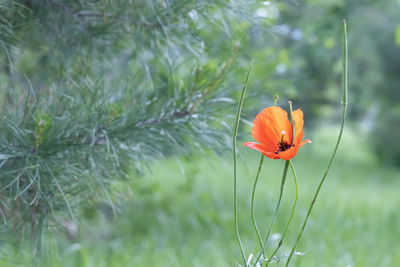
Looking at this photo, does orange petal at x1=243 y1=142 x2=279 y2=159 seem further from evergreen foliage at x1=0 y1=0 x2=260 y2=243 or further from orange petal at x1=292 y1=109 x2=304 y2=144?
evergreen foliage at x1=0 y1=0 x2=260 y2=243

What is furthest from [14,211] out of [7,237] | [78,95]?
[78,95]

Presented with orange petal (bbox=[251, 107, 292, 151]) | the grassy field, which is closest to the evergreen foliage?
the grassy field

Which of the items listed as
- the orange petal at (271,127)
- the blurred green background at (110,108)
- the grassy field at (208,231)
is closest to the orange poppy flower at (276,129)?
the orange petal at (271,127)

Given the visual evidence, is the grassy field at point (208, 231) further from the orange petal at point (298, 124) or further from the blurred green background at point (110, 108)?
the orange petal at point (298, 124)

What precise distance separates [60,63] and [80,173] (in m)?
0.49

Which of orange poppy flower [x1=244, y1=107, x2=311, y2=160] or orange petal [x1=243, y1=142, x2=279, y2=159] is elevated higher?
orange poppy flower [x1=244, y1=107, x2=311, y2=160]

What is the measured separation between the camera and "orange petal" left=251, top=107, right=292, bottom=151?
2.07 ft

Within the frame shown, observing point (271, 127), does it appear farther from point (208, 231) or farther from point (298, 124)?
point (208, 231)

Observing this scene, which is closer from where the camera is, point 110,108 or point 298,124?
point 298,124

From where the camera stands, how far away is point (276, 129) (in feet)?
2.10

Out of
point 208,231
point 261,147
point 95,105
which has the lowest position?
point 208,231

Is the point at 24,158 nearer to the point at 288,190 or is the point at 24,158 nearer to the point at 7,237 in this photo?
the point at 7,237

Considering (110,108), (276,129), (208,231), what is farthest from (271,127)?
(208,231)

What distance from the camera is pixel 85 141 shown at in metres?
0.95
